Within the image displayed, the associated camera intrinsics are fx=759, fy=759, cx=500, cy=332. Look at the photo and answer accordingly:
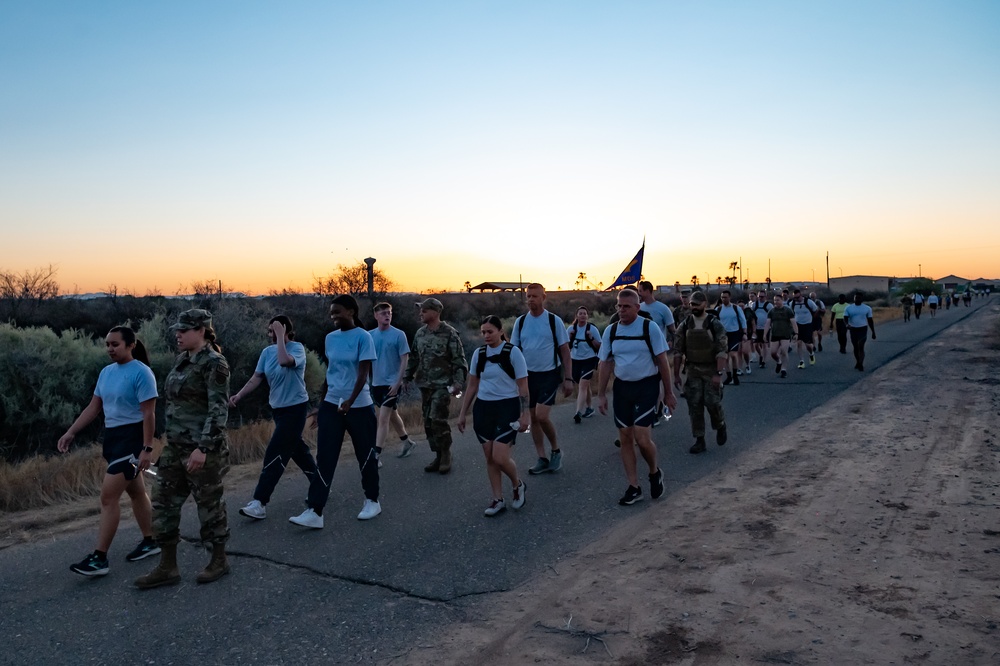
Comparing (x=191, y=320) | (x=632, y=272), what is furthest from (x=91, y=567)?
(x=632, y=272)

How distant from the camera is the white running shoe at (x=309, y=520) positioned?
251 inches

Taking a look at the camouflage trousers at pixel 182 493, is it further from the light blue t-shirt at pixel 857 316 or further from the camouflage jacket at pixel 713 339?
the light blue t-shirt at pixel 857 316

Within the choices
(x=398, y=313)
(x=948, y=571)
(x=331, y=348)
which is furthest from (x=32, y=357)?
(x=398, y=313)

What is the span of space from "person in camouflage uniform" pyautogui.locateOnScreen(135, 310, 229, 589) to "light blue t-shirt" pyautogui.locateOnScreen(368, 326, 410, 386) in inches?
146

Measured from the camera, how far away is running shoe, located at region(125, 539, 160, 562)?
573 centimetres

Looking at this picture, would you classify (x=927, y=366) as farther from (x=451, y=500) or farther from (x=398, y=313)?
(x=398, y=313)

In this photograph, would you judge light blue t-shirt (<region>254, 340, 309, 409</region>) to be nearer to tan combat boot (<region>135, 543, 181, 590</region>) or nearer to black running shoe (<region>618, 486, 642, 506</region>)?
tan combat boot (<region>135, 543, 181, 590</region>)

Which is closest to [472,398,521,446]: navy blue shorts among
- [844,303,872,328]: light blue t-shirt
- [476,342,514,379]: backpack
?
[476,342,514,379]: backpack

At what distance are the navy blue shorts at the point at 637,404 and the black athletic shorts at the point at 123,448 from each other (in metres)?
3.94

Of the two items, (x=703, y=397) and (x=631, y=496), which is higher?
(x=703, y=397)

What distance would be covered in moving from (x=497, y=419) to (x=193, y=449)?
8.35ft

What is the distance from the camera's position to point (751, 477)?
771 centimetres

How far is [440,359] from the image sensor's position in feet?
28.6

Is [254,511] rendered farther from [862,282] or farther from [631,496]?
[862,282]
